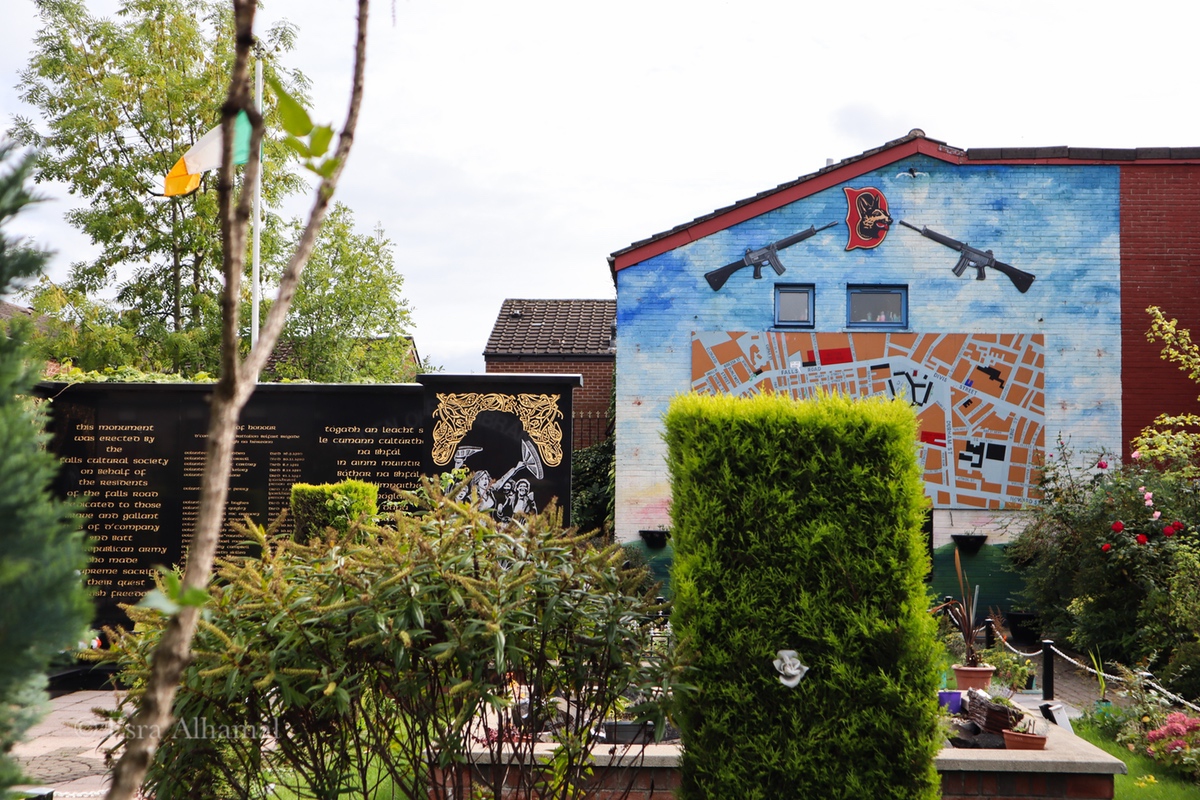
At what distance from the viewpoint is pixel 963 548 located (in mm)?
13914

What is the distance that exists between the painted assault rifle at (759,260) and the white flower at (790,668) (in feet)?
35.2

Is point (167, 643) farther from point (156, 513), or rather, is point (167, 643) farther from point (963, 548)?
point (963, 548)

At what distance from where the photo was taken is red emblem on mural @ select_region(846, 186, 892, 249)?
14234mm

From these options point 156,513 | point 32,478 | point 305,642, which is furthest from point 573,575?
point 156,513

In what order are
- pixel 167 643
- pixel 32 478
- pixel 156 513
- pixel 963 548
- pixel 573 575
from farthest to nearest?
pixel 963 548, pixel 156 513, pixel 573 575, pixel 32 478, pixel 167 643

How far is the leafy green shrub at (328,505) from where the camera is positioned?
10.4m

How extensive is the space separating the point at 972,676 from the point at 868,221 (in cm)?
868

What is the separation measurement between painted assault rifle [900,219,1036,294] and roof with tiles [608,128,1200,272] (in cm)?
110

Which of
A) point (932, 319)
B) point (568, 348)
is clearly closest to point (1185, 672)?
point (932, 319)

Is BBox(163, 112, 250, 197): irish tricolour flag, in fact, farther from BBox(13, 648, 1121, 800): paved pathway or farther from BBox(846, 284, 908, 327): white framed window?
BBox(846, 284, 908, 327): white framed window

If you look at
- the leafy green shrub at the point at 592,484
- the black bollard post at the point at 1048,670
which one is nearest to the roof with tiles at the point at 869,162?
the leafy green shrub at the point at 592,484

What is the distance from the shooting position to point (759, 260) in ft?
46.9

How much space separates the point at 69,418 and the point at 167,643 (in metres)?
12.5

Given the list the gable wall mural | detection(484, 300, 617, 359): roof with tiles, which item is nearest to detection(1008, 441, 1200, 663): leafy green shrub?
the gable wall mural
